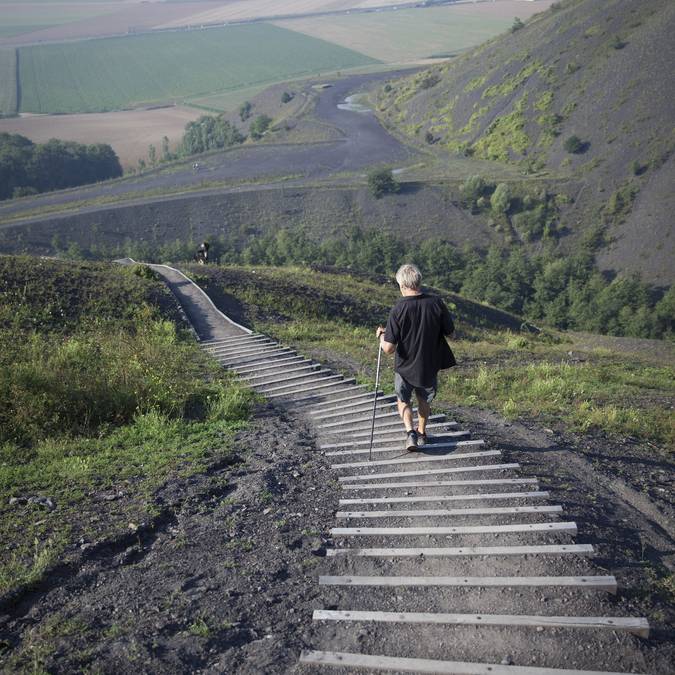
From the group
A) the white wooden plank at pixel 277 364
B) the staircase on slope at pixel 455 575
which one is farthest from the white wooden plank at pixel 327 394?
the staircase on slope at pixel 455 575

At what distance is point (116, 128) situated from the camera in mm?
93500

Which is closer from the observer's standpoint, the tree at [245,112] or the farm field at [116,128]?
the farm field at [116,128]

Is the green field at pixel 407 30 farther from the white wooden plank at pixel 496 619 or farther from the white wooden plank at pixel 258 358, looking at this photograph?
the white wooden plank at pixel 496 619

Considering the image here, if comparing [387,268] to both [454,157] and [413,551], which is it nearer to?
[454,157]

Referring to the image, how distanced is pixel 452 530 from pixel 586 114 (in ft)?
207

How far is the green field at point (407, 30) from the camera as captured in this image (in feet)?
467

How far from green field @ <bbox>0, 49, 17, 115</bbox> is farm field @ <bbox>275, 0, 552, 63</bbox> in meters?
69.8

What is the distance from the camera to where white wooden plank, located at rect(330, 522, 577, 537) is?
5699 mm

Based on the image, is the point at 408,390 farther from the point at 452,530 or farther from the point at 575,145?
the point at 575,145

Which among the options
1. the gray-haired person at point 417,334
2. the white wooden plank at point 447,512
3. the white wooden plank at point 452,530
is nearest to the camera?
the white wooden plank at point 452,530

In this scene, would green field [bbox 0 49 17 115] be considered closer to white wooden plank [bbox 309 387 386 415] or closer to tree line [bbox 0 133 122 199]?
tree line [bbox 0 133 122 199]

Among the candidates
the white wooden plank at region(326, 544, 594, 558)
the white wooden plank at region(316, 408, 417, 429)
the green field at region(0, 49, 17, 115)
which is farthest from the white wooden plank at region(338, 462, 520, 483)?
the green field at region(0, 49, 17, 115)

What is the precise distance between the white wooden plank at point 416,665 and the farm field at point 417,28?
469ft

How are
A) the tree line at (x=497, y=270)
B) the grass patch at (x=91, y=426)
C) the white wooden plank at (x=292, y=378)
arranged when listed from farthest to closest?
the tree line at (x=497, y=270), the white wooden plank at (x=292, y=378), the grass patch at (x=91, y=426)
